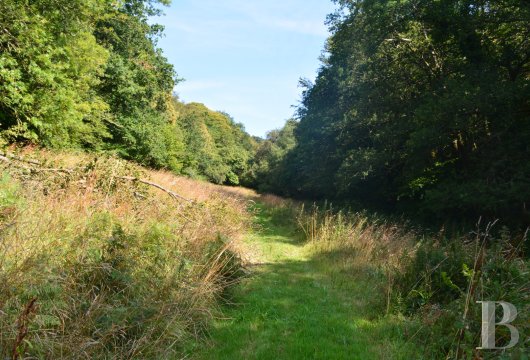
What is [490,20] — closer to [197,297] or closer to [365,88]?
[365,88]

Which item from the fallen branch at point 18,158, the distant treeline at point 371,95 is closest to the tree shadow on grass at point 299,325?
the fallen branch at point 18,158

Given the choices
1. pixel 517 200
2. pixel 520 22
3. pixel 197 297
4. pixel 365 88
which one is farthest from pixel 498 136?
pixel 197 297

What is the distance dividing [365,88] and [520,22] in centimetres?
706

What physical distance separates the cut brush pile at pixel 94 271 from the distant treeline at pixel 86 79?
193 inches

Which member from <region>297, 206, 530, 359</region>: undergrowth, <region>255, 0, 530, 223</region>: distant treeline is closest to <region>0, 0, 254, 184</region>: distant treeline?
<region>297, 206, 530, 359</region>: undergrowth

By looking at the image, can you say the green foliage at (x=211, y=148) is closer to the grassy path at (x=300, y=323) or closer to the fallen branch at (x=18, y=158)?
the fallen branch at (x=18, y=158)

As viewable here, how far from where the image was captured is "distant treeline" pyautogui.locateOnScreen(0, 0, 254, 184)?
8.84 metres

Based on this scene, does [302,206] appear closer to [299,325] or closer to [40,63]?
[299,325]

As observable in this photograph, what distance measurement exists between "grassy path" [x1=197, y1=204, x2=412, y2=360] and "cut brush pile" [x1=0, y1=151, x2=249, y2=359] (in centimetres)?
40

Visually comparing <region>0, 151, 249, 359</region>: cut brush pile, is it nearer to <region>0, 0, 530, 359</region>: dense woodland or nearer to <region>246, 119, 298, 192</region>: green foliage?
<region>0, 0, 530, 359</region>: dense woodland

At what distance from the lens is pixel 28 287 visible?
2.70 m

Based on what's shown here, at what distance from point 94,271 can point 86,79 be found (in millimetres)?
13079

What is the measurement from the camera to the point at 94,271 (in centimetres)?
338

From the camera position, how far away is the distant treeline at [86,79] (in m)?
8.84
